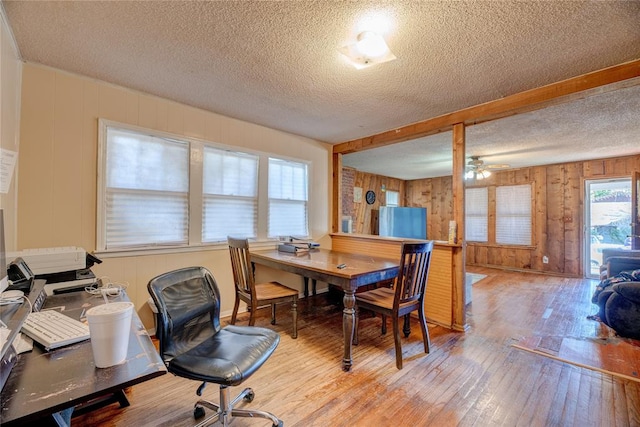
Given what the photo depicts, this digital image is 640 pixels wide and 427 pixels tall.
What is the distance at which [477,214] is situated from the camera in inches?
266

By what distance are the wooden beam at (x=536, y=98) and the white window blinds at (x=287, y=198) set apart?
144 centimetres

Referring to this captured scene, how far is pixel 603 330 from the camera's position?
2854 mm

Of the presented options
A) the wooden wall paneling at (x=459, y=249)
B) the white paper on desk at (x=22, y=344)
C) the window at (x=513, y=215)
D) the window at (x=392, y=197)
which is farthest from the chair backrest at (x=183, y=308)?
the window at (x=513, y=215)

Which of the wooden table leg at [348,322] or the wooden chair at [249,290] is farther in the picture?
the wooden chair at [249,290]

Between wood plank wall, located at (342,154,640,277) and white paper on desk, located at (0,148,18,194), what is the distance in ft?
17.6

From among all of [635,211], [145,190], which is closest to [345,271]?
[145,190]

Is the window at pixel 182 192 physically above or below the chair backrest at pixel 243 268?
above

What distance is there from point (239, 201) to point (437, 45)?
8.31 ft

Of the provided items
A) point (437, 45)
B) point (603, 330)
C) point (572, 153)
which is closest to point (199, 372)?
point (437, 45)

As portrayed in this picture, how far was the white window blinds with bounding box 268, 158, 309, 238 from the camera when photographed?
12.2 ft

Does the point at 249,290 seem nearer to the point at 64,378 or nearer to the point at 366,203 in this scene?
the point at 64,378

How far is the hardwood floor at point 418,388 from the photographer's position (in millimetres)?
1639

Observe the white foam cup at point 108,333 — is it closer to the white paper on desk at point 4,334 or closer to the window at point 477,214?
the white paper on desk at point 4,334

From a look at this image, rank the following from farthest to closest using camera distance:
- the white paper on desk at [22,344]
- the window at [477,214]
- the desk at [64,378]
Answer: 1. the window at [477,214]
2. the white paper on desk at [22,344]
3. the desk at [64,378]
